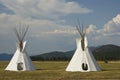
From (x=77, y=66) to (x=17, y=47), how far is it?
9.60 meters

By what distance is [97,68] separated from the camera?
1649 inches

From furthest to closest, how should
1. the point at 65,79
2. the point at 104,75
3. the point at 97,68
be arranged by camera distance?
the point at 97,68
the point at 104,75
the point at 65,79

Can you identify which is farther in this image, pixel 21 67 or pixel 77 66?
pixel 21 67

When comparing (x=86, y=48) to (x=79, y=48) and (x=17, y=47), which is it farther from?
(x=17, y=47)

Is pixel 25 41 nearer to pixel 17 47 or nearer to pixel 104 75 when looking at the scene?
pixel 17 47

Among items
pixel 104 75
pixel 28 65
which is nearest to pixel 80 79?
pixel 104 75

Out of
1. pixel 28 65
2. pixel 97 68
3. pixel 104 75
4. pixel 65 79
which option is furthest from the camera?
pixel 28 65

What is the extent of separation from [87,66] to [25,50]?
9.56 m

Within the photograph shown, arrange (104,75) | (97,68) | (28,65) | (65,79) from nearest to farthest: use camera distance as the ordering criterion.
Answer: (65,79) < (104,75) < (97,68) < (28,65)

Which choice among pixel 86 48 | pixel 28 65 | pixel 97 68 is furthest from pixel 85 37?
pixel 28 65

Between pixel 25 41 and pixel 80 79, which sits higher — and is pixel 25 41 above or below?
above

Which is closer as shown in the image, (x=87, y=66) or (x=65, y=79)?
(x=65, y=79)

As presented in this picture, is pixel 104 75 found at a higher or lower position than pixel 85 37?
lower

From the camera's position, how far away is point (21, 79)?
3200cm
